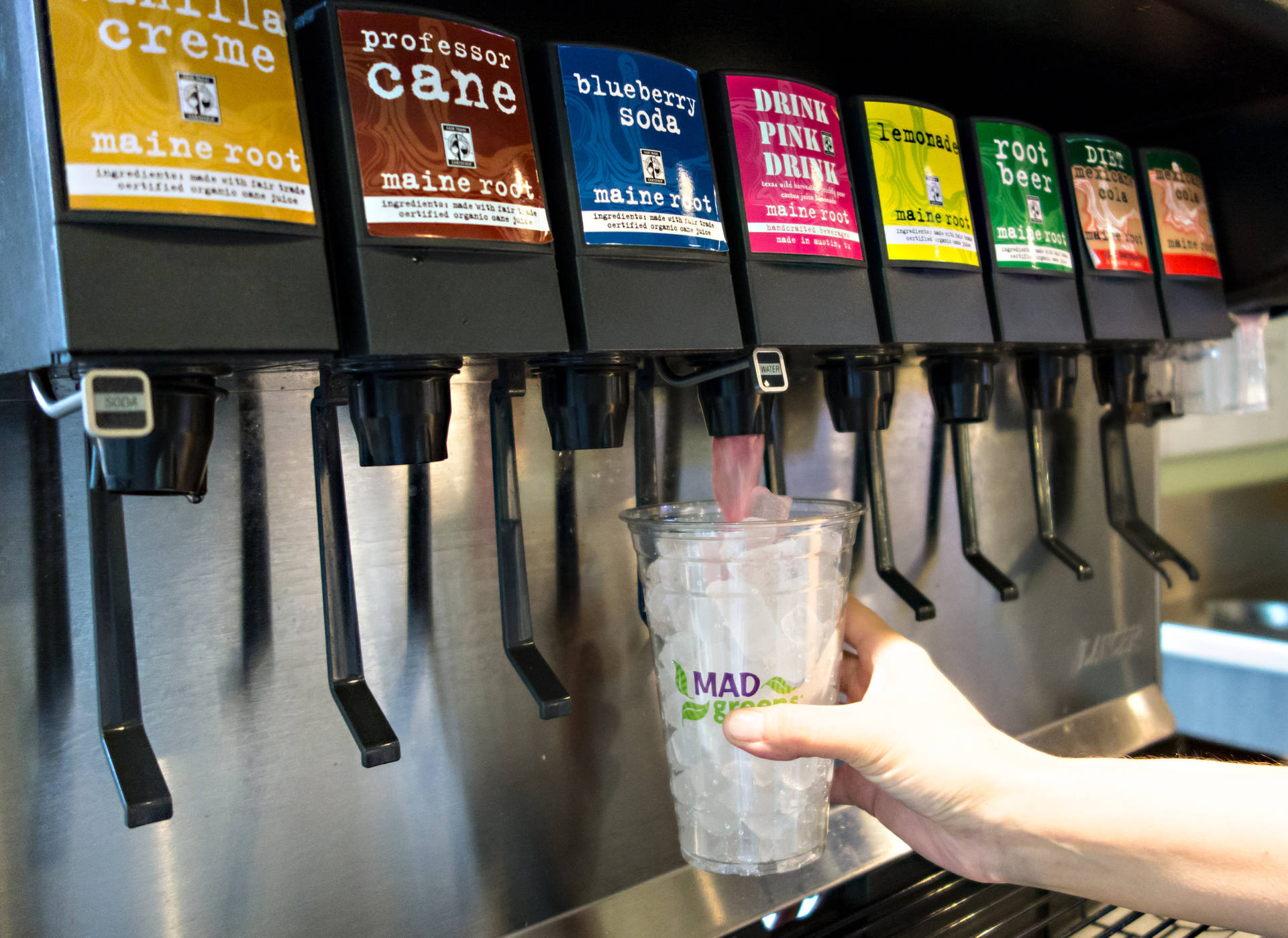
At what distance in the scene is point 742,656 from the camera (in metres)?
0.63

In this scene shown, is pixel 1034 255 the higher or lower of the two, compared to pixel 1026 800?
higher

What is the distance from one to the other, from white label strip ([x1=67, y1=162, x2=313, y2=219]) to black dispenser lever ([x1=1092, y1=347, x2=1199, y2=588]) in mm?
848

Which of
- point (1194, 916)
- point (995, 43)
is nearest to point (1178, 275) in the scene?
point (995, 43)

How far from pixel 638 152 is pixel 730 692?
355 mm

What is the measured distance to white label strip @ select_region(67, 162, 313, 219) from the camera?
0.41m


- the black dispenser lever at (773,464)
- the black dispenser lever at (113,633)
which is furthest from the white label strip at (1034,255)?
the black dispenser lever at (113,633)

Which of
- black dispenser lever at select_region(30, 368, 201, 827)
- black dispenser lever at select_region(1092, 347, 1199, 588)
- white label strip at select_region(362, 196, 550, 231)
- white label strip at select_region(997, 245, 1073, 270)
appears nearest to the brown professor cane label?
white label strip at select_region(362, 196, 550, 231)

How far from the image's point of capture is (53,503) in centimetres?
61

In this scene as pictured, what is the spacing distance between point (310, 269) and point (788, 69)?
0.53 m

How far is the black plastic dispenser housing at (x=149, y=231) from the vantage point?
414 millimetres

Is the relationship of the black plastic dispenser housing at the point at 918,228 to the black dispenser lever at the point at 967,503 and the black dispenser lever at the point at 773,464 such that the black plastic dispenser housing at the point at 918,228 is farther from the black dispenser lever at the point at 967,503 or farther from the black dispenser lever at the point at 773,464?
the black dispenser lever at the point at 967,503

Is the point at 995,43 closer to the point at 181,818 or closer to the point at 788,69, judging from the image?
the point at 788,69

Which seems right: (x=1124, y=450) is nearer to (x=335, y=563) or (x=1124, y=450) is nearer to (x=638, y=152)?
(x=638, y=152)

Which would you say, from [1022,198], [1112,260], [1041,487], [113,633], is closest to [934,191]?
[1022,198]
